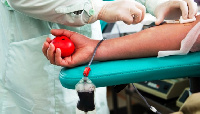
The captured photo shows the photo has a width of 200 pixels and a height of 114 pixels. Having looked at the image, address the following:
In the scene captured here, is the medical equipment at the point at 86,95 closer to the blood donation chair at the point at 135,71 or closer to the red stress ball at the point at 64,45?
the blood donation chair at the point at 135,71

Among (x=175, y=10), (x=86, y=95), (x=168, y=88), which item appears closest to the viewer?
(x=86, y=95)

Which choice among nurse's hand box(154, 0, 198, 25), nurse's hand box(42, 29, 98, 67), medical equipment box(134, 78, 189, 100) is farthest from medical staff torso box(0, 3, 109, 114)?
medical equipment box(134, 78, 189, 100)

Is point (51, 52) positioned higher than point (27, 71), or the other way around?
point (51, 52)

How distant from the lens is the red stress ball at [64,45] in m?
0.75

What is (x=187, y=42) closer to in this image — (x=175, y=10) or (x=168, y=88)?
(x=175, y=10)

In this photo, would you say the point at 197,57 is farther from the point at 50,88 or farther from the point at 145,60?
the point at 50,88

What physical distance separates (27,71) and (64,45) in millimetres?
317

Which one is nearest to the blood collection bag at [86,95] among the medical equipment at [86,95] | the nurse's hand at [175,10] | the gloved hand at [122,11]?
the medical equipment at [86,95]

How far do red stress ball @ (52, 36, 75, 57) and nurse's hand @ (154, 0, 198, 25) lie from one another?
307 mm

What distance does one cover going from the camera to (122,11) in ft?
2.59

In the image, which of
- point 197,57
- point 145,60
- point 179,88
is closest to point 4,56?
point 145,60

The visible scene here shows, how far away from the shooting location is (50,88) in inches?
40.3

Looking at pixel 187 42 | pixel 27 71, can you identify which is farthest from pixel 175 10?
pixel 27 71

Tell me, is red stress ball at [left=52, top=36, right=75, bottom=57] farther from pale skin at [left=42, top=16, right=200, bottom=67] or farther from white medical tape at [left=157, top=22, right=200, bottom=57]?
white medical tape at [left=157, top=22, right=200, bottom=57]
